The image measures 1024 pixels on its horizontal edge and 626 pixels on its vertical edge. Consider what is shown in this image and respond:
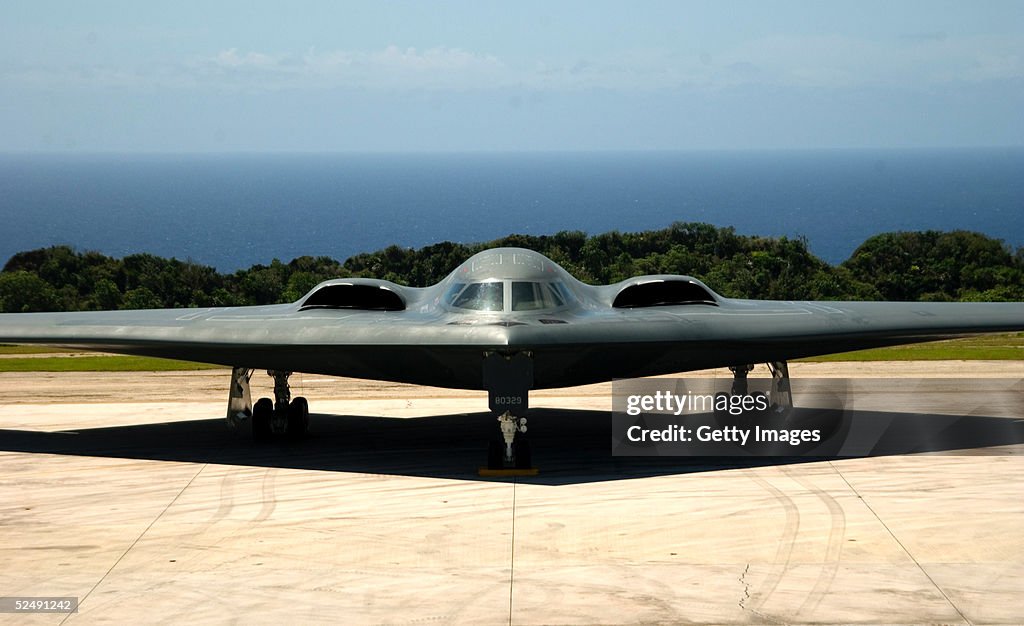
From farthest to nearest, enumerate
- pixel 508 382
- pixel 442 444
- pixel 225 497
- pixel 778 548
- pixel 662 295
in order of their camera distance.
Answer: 1. pixel 662 295
2. pixel 442 444
3. pixel 508 382
4. pixel 225 497
5. pixel 778 548

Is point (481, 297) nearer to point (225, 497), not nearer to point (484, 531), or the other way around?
point (225, 497)

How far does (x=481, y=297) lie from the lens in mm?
17797

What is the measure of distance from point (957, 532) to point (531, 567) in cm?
476

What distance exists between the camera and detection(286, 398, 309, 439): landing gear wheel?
64.2ft

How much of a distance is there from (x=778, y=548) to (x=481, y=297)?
6.38 metres

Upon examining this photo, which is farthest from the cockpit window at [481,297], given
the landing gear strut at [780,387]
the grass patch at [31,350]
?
the grass patch at [31,350]

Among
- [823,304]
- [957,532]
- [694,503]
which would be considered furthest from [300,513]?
[823,304]

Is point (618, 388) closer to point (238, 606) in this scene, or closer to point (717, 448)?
point (717, 448)

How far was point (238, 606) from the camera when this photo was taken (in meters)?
11.2

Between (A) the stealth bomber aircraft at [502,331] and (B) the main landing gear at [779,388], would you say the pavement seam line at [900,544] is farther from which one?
(B) the main landing gear at [779,388]

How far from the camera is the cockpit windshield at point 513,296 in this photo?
17.6 metres

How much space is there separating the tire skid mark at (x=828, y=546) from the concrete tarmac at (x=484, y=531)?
1.2 inches

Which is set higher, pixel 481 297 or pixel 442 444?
pixel 481 297

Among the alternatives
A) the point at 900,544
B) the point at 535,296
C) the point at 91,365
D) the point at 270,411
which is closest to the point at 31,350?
the point at 91,365
